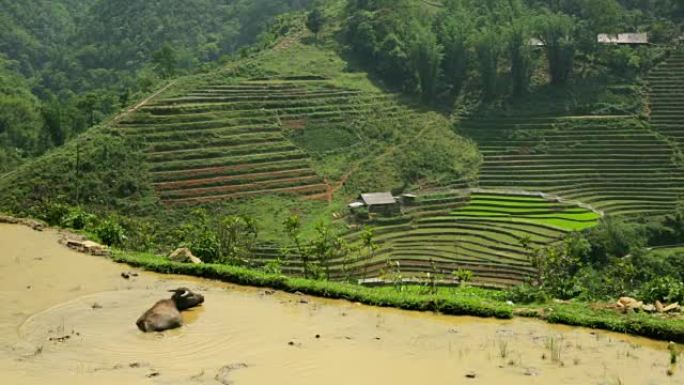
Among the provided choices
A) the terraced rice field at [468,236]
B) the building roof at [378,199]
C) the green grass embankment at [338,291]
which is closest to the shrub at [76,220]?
the green grass embankment at [338,291]

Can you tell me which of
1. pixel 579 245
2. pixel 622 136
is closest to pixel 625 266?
pixel 579 245

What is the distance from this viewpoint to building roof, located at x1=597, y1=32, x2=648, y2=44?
50.9 m

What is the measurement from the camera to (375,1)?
5303 cm

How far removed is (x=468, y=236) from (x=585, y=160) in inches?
428

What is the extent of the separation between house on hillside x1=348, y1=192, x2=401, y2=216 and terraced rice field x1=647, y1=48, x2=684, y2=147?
16.8m

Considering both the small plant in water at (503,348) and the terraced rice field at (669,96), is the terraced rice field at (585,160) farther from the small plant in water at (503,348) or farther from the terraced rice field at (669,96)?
the small plant in water at (503,348)

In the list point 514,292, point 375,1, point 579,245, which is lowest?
point 579,245

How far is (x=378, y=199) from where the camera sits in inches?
1442

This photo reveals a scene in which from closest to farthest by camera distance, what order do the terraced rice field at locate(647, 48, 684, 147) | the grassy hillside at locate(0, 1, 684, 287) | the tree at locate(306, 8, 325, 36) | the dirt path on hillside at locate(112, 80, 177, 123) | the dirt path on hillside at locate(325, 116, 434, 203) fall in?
the grassy hillside at locate(0, 1, 684, 287)
the dirt path on hillside at locate(325, 116, 434, 203)
the dirt path on hillside at locate(112, 80, 177, 123)
the terraced rice field at locate(647, 48, 684, 147)
the tree at locate(306, 8, 325, 36)

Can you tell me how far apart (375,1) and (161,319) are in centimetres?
4277

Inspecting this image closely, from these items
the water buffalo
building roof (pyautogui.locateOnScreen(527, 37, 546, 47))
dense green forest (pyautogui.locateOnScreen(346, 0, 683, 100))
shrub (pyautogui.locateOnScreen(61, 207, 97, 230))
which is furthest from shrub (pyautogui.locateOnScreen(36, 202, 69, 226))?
building roof (pyautogui.locateOnScreen(527, 37, 546, 47))

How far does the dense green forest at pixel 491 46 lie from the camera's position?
1855 inches

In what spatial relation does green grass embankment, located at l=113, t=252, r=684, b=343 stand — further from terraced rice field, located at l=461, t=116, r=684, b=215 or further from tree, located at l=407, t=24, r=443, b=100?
tree, located at l=407, t=24, r=443, b=100

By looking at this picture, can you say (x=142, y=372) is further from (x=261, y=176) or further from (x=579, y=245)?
(x=261, y=176)
